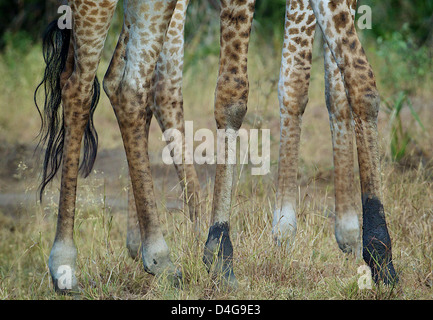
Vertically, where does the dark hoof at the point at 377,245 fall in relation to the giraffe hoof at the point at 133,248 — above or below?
above

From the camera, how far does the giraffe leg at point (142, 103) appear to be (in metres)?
3.62

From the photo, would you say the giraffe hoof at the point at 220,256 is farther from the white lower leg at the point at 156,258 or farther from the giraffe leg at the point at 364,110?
the giraffe leg at the point at 364,110

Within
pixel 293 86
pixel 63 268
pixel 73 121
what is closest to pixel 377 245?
pixel 293 86

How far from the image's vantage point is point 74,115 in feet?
12.6

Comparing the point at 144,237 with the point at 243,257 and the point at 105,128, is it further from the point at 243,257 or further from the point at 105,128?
the point at 105,128

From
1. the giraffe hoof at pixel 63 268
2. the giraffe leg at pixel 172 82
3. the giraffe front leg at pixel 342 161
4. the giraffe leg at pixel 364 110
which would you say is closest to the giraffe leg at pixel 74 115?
the giraffe hoof at pixel 63 268

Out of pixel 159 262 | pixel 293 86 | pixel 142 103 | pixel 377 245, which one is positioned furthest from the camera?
pixel 293 86

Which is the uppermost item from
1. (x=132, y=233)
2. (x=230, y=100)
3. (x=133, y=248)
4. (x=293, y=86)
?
(x=293, y=86)

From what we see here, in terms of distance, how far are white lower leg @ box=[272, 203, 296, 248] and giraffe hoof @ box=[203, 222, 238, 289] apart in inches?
20.2

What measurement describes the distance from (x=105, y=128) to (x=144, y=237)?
4.90 metres

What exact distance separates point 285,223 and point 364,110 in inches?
43.4

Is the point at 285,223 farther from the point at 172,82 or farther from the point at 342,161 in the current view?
the point at 172,82

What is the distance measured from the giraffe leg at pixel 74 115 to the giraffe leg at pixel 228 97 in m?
0.69

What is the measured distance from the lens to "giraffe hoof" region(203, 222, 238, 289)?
340cm
